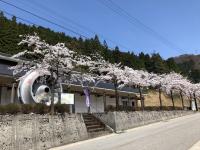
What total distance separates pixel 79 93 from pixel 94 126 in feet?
43.6

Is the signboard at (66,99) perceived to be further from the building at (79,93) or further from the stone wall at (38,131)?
the building at (79,93)

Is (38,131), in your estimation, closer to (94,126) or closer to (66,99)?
(66,99)

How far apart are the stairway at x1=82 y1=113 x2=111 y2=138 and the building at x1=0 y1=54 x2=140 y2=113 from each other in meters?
3.98

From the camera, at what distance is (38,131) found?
659 inches

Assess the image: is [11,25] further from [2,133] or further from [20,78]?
[2,133]

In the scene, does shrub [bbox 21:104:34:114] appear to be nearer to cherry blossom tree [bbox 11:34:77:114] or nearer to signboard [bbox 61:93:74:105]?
cherry blossom tree [bbox 11:34:77:114]

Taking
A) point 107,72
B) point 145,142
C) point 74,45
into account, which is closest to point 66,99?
point 145,142

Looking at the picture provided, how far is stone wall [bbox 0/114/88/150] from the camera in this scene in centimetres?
1469

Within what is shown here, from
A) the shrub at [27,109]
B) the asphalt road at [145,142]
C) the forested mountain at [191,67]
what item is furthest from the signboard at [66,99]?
the forested mountain at [191,67]

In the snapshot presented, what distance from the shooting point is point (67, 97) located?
2373cm

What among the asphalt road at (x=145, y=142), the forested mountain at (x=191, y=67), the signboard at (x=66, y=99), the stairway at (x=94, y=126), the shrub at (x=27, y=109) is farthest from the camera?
the forested mountain at (x=191, y=67)

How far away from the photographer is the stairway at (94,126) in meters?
22.4

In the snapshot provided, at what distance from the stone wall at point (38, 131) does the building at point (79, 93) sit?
6.59 metres

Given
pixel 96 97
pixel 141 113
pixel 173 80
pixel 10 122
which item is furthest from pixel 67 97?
pixel 173 80
